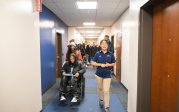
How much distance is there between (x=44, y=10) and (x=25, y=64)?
279 cm

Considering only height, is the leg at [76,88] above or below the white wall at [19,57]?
below

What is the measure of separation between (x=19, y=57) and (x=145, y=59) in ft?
5.72

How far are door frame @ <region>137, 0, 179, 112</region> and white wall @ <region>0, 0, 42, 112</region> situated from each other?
5.48 ft

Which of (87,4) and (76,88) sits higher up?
(87,4)

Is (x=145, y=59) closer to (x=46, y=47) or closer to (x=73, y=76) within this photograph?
(x=73, y=76)

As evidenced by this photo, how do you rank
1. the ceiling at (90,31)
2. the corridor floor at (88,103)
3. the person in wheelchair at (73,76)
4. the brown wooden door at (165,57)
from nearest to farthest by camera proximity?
the brown wooden door at (165,57) < the corridor floor at (88,103) < the person in wheelchair at (73,76) < the ceiling at (90,31)

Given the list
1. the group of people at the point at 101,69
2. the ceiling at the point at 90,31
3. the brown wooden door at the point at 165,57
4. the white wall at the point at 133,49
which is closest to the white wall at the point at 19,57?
the group of people at the point at 101,69

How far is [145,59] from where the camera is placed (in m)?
2.33

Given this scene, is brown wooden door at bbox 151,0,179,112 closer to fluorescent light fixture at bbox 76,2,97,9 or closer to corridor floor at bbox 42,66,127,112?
corridor floor at bbox 42,66,127,112

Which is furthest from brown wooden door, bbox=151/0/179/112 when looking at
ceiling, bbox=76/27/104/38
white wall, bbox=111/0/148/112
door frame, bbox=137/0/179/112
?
ceiling, bbox=76/27/104/38

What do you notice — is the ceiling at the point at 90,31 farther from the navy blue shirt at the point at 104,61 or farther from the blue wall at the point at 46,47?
the navy blue shirt at the point at 104,61

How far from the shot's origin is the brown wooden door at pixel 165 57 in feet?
5.67

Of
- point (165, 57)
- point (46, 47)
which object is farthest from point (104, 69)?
point (46, 47)

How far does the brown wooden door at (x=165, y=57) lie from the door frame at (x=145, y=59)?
67 mm
